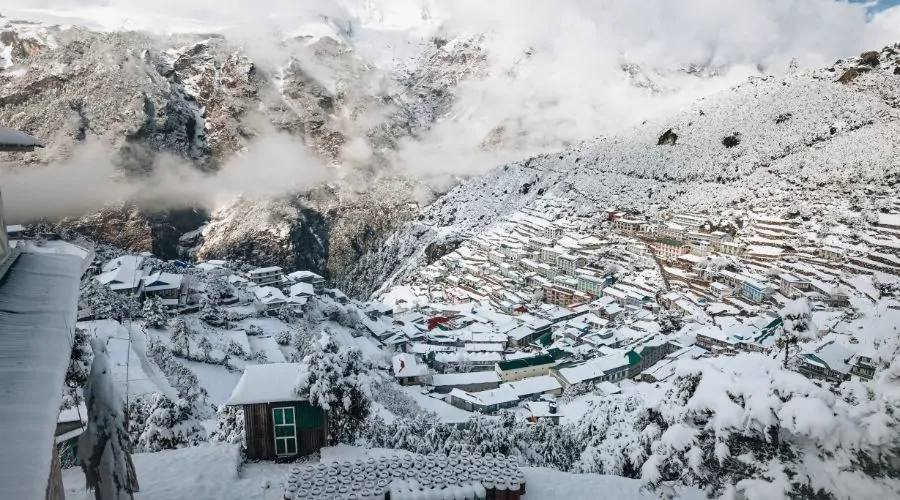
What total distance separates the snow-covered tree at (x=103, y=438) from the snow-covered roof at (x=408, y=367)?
24266mm

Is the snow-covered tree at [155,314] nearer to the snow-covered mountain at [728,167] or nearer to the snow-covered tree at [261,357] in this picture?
the snow-covered tree at [261,357]

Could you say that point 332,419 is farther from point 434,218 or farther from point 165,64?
point 165,64

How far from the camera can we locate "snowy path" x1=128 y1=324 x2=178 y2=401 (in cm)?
1789

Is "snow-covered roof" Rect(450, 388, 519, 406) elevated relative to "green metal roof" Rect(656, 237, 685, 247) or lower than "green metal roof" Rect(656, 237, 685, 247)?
lower

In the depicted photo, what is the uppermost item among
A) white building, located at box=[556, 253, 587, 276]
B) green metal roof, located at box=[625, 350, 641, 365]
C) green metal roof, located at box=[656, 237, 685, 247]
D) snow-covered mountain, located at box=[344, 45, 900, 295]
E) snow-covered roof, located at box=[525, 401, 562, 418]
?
snow-covered mountain, located at box=[344, 45, 900, 295]

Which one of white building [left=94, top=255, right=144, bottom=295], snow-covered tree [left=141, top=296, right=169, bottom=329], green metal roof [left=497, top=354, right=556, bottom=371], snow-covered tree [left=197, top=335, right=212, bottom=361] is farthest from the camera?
white building [left=94, top=255, right=144, bottom=295]

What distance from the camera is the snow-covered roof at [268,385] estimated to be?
961cm

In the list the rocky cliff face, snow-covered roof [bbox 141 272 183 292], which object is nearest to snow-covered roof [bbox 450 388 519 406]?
snow-covered roof [bbox 141 272 183 292]

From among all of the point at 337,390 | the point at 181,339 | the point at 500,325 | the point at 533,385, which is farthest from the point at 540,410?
the point at 181,339

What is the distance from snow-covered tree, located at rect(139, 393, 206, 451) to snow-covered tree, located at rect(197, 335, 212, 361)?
10.9m

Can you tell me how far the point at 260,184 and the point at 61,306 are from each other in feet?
346

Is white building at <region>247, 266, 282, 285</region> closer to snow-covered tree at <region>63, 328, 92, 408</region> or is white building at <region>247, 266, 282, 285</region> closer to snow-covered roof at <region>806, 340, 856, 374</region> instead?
snow-covered roof at <region>806, 340, 856, 374</region>

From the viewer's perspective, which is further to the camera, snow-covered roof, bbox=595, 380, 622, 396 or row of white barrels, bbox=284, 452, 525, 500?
snow-covered roof, bbox=595, 380, 622, 396

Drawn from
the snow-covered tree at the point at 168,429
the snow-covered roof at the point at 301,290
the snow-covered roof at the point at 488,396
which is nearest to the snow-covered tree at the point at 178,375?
the snow-covered tree at the point at 168,429
